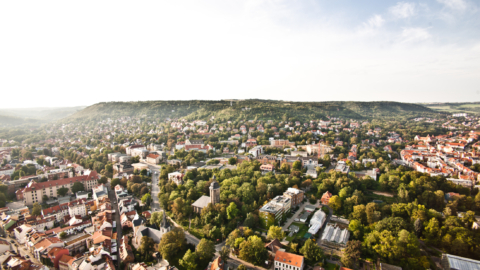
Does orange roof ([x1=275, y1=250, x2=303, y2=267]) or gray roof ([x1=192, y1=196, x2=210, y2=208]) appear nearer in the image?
orange roof ([x1=275, y1=250, x2=303, y2=267])

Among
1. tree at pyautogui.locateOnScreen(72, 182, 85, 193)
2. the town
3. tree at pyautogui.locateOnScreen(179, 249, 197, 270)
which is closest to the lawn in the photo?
the town

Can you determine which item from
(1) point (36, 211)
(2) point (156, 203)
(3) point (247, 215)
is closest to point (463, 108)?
(3) point (247, 215)

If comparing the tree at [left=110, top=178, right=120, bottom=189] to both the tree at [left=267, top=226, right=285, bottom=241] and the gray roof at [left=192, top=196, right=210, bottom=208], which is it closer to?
the gray roof at [left=192, top=196, right=210, bottom=208]

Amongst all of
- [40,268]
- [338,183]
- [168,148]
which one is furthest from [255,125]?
[40,268]

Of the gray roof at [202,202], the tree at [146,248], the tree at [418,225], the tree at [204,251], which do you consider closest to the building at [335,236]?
the tree at [418,225]

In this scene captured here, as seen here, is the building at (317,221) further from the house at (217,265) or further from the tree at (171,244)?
the tree at (171,244)

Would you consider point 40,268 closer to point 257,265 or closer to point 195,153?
point 257,265
